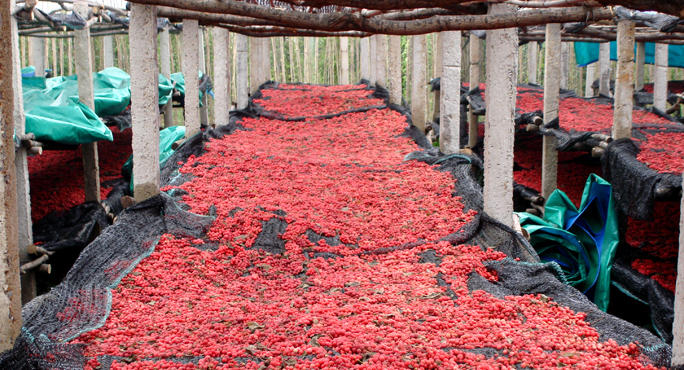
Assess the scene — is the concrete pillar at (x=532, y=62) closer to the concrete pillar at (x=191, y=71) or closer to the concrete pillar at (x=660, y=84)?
the concrete pillar at (x=660, y=84)

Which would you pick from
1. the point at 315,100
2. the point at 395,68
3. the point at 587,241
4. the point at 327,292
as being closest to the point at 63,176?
the point at 315,100

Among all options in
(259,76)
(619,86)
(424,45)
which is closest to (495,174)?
(619,86)

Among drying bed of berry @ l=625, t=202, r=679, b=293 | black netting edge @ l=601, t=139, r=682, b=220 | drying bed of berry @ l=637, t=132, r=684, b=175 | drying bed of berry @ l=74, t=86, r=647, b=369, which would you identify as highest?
drying bed of berry @ l=637, t=132, r=684, b=175

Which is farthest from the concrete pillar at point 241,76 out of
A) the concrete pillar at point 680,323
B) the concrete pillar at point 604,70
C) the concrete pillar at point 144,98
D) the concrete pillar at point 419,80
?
the concrete pillar at point 680,323

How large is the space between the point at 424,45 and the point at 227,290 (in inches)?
267

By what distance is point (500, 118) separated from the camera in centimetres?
600

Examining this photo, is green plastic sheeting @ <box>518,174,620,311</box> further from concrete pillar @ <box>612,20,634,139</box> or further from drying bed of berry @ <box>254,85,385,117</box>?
drying bed of berry @ <box>254,85,385,117</box>

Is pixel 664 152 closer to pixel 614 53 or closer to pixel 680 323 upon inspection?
pixel 680 323

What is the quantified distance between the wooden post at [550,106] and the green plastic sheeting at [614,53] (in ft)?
23.8

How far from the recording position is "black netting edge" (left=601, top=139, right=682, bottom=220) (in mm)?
6305

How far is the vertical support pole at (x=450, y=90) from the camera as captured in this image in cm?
831

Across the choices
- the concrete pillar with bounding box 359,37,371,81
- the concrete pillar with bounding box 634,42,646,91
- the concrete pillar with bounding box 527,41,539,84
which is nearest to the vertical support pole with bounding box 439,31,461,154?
the concrete pillar with bounding box 634,42,646,91

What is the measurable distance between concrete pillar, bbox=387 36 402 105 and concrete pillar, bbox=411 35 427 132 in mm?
1184

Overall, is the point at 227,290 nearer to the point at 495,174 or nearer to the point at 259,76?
the point at 495,174
